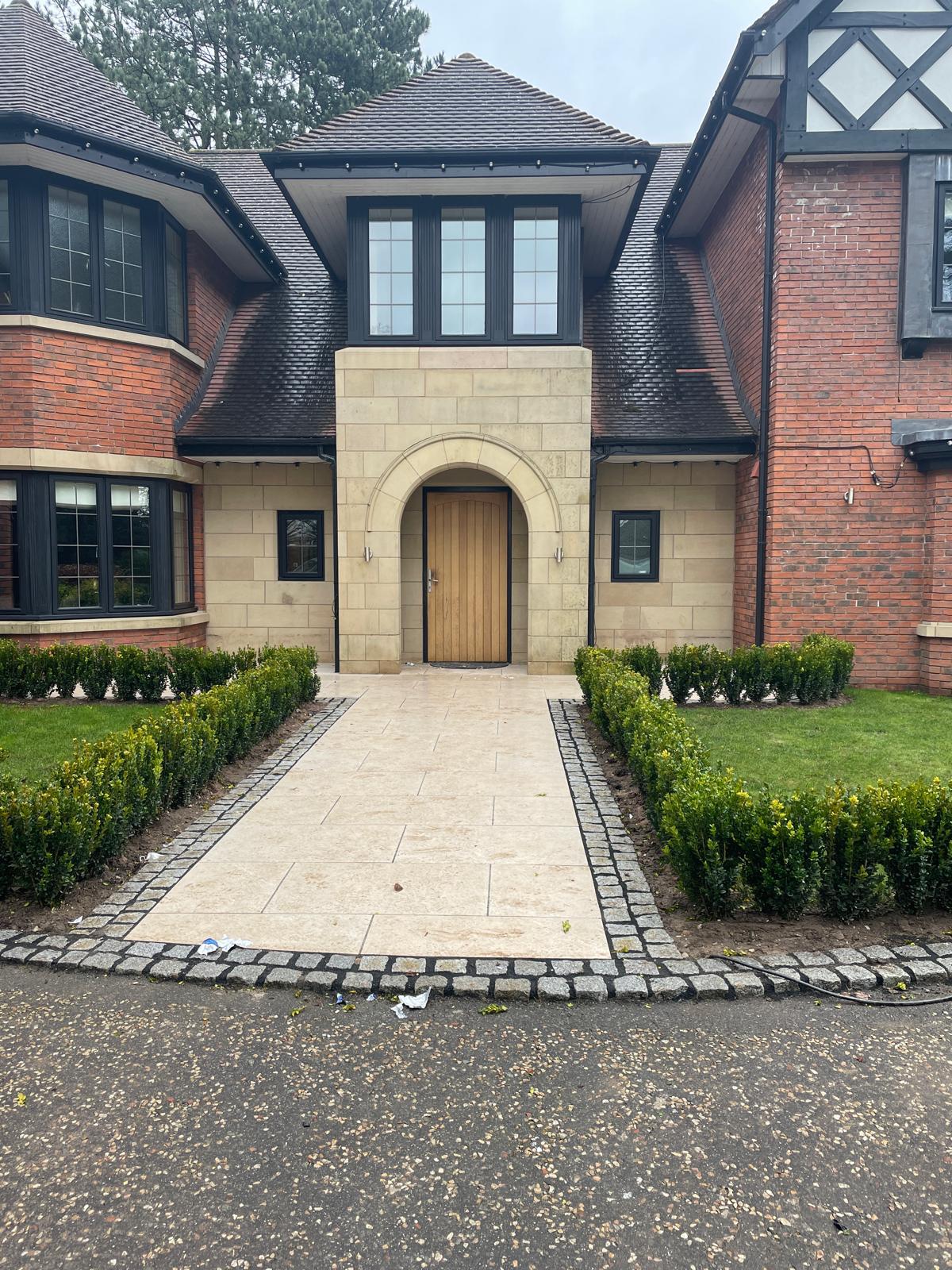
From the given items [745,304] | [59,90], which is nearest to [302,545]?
[59,90]

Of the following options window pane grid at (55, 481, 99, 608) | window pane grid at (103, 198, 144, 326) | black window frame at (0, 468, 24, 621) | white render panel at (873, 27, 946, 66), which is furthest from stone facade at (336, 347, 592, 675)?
white render panel at (873, 27, 946, 66)

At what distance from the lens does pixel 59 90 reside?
38.6 ft

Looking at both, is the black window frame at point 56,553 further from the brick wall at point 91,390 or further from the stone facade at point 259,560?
the stone facade at point 259,560

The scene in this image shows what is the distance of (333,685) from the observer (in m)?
12.1

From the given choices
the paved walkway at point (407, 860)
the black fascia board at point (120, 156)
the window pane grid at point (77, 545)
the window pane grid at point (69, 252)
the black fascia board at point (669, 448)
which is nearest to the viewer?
the paved walkway at point (407, 860)

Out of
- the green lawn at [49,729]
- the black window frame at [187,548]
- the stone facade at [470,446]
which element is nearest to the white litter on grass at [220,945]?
the green lawn at [49,729]

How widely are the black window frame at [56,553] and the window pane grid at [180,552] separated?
0.15 meters

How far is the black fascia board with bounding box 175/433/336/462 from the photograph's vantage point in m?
13.1

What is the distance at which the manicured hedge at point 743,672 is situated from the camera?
10.5 metres

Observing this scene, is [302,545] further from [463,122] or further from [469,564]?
[463,122]

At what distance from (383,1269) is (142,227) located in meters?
13.3

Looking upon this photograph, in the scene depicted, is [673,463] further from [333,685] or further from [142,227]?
[142,227]

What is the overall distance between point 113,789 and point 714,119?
38.0 ft

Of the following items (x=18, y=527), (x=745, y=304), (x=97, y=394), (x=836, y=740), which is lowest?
(x=836, y=740)
